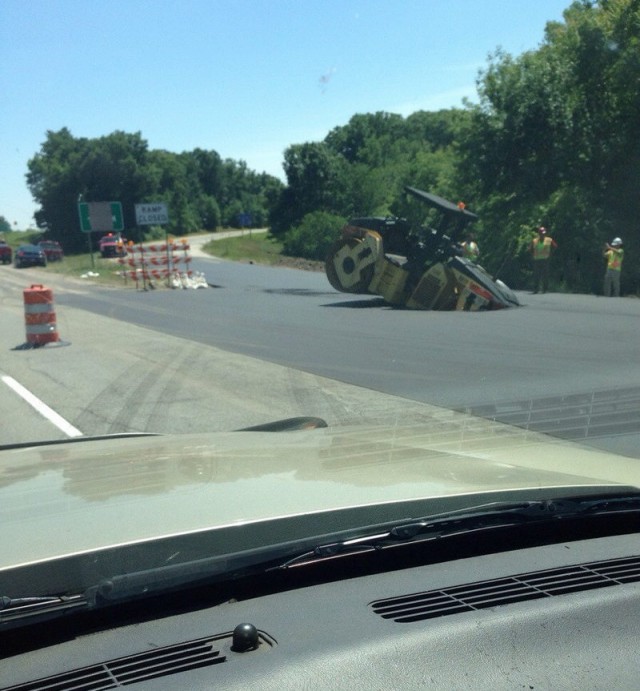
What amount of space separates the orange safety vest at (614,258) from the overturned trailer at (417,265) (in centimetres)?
418

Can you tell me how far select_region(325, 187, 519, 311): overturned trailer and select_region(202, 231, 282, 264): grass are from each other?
2267 cm

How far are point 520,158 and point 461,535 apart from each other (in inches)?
1200

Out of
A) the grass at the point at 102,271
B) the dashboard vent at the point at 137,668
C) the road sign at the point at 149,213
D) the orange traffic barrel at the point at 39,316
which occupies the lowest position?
the grass at the point at 102,271

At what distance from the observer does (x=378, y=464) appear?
Answer: 352cm

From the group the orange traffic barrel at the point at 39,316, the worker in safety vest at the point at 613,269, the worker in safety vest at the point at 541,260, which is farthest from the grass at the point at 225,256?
the orange traffic barrel at the point at 39,316

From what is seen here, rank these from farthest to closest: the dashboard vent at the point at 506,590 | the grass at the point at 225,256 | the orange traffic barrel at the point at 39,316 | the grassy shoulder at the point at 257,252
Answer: the grass at the point at 225,256
the grassy shoulder at the point at 257,252
the orange traffic barrel at the point at 39,316
the dashboard vent at the point at 506,590

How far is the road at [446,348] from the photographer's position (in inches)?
370

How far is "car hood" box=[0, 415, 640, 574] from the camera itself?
8.20ft

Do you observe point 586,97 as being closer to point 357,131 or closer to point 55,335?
point 55,335

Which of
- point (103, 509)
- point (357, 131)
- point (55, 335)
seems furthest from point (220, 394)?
point (357, 131)

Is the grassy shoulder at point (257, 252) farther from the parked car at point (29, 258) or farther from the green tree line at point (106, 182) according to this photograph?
the green tree line at point (106, 182)

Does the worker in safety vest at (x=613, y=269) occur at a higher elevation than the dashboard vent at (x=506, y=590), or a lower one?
lower

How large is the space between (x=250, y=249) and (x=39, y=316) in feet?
136

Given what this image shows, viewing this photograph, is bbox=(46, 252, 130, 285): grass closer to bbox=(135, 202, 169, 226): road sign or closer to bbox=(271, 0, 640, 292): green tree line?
bbox=(135, 202, 169, 226): road sign
